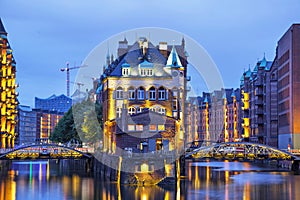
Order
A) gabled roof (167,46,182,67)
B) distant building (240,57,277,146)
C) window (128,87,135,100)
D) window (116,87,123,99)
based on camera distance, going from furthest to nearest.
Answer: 1. distant building (240,57,277,146)
2. gabled roof (167,46,182,67)
3. window (116,87,123,99)
4. window (128,87,135,100)

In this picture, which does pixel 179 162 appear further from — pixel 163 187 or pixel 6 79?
pixel 6 79

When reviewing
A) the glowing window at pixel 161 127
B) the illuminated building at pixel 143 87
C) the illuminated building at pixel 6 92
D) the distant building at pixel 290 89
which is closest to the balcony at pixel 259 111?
the distant building at pixel 290 89

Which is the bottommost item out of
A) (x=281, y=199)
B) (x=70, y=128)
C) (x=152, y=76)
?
(x=281, y=199)

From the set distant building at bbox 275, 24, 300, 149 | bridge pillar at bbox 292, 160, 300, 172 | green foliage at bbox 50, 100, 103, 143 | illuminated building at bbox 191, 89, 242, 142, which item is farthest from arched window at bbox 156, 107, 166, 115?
illuminated building at bbox 191, 89, 242, 142

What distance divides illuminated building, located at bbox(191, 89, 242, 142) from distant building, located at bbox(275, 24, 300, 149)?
55.6 m

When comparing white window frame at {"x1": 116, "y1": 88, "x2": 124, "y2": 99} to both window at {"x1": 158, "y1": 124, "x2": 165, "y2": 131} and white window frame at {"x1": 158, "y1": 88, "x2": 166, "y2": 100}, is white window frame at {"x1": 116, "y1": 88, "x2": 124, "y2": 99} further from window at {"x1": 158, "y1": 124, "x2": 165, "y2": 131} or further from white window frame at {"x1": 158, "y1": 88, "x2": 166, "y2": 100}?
window at {"x1": 158, "y1": 124, "x2": 165, "y2": 131}

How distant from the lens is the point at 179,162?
69688 mm

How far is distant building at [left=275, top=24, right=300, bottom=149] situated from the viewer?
310ft

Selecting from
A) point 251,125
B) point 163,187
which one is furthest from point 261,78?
point 163,187

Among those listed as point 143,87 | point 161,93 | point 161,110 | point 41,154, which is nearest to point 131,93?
point 143,87

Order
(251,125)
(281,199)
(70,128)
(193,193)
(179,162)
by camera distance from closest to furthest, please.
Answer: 1. (281,199)
2. (193,193)
3. (179,162)
4. (70,128)
5. (251,125)

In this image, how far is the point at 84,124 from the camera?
3720 inches

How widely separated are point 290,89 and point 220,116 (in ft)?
291

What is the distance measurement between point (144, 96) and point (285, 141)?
2629cm
